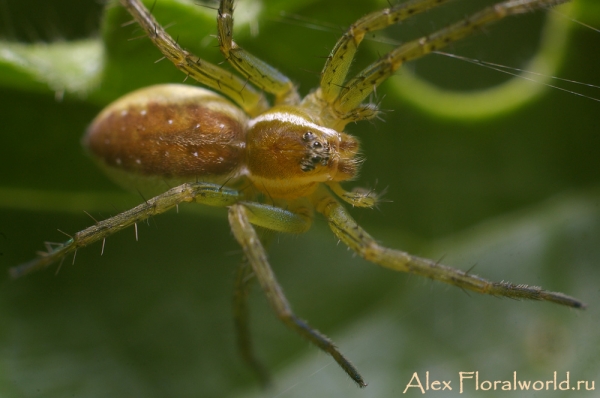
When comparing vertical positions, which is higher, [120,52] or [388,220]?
[120,52]

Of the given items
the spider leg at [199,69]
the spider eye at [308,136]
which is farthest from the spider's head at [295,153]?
the spider leg at [199,69]

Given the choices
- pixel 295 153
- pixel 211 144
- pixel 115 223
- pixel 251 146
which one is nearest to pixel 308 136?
pixel 295 153

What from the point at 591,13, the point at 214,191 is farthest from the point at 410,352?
the point at 591,13

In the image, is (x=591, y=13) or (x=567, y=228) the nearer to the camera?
(x=591, y=13)

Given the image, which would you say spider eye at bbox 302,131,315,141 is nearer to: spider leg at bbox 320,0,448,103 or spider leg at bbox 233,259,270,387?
A: spider leg at bbox 320,0,448,103

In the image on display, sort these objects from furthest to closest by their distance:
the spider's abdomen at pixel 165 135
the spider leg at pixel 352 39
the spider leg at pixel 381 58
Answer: the spider's abdomen at pixel 165 135 → the spider leg at pixel 352 39 → the spider leg at pixel 381 58

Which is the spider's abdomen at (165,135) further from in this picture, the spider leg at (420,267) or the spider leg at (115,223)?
the spider leg at (420,267)

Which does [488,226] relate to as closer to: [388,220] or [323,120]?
[388,220]
